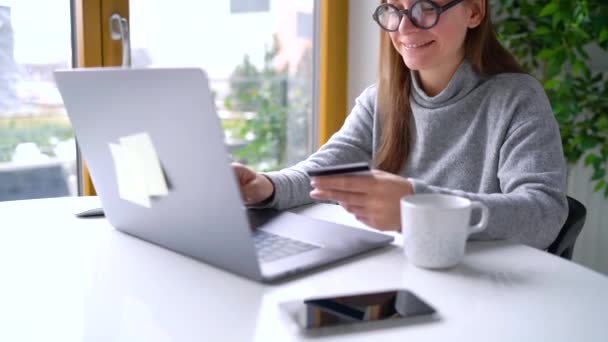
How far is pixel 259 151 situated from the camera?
242 centimetres

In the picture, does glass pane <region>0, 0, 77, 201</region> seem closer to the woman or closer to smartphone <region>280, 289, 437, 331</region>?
the woman

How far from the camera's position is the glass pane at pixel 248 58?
205 cm

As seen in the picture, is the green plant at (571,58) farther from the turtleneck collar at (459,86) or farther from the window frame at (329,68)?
the turtleneck collar at (459,86)

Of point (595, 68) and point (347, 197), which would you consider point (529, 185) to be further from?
point (595, 68)

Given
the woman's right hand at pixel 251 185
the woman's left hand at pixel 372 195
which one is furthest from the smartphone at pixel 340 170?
the woman's right hand at pixel 251 185

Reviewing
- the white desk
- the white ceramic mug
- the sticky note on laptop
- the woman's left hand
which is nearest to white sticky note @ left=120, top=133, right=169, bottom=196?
the sticky note on laptop

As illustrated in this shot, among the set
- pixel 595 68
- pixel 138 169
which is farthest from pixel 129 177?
pixel 595 68

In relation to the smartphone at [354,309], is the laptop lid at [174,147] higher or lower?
higher

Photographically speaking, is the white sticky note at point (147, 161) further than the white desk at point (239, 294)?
Yes

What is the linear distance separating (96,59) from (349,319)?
1.47 metres

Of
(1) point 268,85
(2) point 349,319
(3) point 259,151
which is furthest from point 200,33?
(2) point 349,319

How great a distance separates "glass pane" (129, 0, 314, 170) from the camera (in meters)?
2.05

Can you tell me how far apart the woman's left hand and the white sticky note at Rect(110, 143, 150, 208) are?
233 mm

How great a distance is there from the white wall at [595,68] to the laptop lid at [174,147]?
5.32 ft
